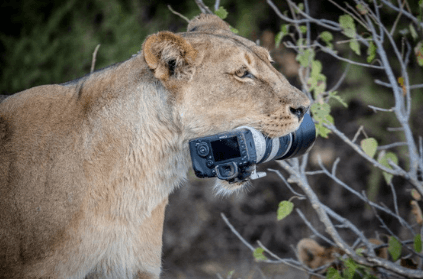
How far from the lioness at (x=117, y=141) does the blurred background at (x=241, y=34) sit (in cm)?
248

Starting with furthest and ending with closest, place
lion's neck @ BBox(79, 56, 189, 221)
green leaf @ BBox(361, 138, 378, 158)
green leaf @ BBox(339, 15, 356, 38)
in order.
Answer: green leaf @ BBox(339, 15, 356, 38) < green leaf @ BBox(361, 138, 378, 158) < lion's neck @ BBox(79, 56, 189, 221)

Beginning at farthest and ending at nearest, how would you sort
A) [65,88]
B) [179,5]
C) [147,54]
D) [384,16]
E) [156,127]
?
[179,5], [384,16], [65,88], [156,127], [147,54]

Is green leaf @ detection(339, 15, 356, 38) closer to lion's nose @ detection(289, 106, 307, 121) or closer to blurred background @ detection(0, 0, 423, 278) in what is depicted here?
lion's nose @ detection(289, 106, 307, 121)

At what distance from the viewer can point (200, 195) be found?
5539 mm

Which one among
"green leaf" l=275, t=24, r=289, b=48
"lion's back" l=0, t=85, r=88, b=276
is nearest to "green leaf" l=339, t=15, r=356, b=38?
"green leaf" l=275, t=24, r=289, b=48

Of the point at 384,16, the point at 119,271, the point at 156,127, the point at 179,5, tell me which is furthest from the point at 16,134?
the point at 384,16

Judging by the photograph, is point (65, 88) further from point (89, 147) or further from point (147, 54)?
point (147, 54)

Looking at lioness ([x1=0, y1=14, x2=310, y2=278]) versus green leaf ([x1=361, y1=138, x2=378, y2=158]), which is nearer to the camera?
lioness ([x1=0, y1=14, x2=310, y2=278])

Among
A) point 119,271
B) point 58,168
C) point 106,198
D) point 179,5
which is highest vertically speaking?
point 179,5

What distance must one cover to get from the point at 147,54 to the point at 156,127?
37 cm

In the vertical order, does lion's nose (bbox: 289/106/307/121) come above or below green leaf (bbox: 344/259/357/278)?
above

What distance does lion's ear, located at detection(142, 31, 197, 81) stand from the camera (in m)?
2.26

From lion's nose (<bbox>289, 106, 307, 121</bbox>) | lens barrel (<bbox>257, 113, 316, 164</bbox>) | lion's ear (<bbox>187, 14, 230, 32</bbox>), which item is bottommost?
lens barrel (<bbox>257, 113, 316, 164</bbox>)

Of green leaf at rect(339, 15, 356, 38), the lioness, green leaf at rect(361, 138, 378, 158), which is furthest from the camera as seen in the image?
green leaf at rect(339, 15, 356, 38)
